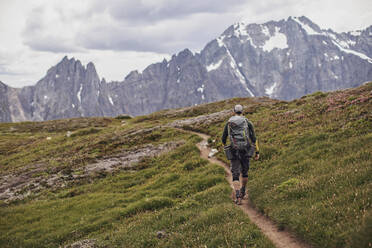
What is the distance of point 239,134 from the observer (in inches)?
576

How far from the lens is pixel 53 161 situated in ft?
112

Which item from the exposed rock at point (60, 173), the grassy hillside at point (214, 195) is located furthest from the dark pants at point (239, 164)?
the exposed rock at point (60, 173)

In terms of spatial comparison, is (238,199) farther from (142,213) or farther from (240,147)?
(142,213)

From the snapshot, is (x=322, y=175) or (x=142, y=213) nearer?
(x=322, y=175)

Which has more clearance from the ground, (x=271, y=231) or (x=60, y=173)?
(x=271, y=231)

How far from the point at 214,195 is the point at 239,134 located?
383cm

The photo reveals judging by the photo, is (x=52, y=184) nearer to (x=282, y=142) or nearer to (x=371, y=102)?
(x=282, y=142)

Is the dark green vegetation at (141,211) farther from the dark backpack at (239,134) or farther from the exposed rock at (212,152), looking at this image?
the dark backpack at (239,134)

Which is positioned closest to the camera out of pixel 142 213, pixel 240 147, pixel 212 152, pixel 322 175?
pixel 322 175

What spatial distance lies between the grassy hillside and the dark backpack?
2667mm

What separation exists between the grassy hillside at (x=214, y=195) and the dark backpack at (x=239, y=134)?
105 inches

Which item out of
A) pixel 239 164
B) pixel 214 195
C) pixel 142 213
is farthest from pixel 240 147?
pixel 142 213

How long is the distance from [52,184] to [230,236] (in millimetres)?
21669

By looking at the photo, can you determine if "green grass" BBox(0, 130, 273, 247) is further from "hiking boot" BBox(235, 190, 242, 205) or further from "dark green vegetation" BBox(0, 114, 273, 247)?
"hiking boot" BBox(235, 190, 242, 205)
